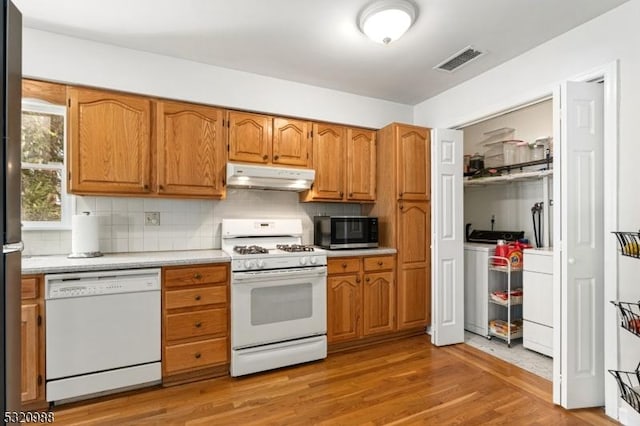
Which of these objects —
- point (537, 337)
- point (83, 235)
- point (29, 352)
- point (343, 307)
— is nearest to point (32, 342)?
point (29, 352)

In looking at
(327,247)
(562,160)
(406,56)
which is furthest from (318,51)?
(562,160)

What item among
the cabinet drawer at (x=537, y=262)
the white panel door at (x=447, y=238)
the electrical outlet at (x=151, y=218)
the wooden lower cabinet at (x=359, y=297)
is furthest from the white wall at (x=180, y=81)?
the cabinet drawer at (x=537, y=262)

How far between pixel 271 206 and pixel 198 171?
0.83 meters

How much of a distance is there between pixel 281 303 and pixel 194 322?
674 millimetres

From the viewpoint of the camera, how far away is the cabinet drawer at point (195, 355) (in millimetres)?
2262

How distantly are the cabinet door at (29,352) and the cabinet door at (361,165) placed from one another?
260cm

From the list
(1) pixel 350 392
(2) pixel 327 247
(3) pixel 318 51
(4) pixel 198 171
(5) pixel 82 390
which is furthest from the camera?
(2) pixel 327 247

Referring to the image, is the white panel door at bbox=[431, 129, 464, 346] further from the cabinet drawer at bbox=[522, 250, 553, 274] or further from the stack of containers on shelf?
the stack of containers on shelf

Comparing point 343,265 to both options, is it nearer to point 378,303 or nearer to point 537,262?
point 378,303

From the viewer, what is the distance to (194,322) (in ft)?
Answer: 7.66

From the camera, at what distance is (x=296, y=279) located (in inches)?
104

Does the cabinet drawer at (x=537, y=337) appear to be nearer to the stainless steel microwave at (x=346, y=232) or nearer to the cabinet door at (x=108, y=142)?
the stainless steel microwave at (x=346, y=232)

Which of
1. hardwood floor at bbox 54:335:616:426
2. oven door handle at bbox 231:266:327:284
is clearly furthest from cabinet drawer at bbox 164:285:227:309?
hardwood floor at bbox 54:335:616:426

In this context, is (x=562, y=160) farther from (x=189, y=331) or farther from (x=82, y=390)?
(x=82, y=390)
